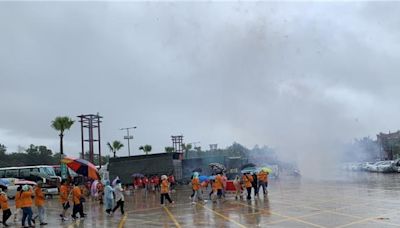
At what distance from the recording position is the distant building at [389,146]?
6906 cm

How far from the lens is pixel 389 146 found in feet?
230

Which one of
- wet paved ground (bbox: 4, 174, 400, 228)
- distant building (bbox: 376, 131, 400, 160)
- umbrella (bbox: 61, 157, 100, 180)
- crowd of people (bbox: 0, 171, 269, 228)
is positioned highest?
distant building (bbox: 376, 131, 400, 160)

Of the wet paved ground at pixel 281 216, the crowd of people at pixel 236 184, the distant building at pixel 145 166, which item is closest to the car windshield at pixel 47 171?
the distant building at pixel 145 166

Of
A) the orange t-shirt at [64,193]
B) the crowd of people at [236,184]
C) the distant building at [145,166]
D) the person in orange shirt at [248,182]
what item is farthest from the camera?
the distant building at [145,166]

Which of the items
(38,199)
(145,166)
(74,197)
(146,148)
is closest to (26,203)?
(38,199)

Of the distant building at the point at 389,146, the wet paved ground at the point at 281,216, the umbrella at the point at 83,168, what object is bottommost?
the wet paved ground at the point at 281,216

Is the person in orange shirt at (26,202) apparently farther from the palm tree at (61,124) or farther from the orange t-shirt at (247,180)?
the palm tree at (61,124)

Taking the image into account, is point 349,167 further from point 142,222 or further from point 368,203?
point 142,222

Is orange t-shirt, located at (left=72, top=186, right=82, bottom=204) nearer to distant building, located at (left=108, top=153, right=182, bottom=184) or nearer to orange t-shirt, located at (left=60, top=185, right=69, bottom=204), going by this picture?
orange t-shirt, located at (left=60, top=185, right=69, bottom=204)

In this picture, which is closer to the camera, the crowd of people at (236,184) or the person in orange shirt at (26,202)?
the person in orange shirt at (26,202)

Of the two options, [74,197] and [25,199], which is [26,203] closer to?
[25,199]

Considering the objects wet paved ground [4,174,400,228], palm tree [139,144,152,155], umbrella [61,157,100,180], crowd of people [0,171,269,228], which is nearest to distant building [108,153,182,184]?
crowd of people [0,171,269,228]

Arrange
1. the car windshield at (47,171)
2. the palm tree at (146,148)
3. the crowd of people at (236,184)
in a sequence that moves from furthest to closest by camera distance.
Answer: the palm tree at (146,148)
the car windshield at (47,171)
the crowd of people at (236,184)

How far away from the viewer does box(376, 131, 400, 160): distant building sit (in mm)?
69062
